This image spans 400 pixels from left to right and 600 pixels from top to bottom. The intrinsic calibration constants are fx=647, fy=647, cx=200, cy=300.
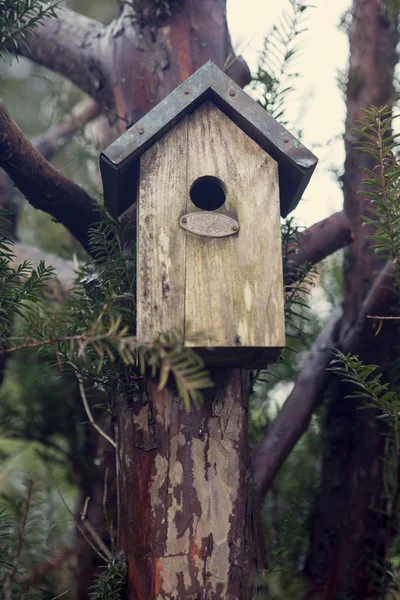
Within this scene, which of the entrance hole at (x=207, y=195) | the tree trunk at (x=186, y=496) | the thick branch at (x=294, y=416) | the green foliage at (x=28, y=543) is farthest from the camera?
the thick branch at (x=294, y=416)

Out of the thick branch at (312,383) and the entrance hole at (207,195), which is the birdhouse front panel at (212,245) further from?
the thick branch at (312,383)

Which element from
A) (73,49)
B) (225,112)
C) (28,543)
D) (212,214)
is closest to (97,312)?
(212,214)

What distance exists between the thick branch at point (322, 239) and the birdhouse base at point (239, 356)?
0.77 m

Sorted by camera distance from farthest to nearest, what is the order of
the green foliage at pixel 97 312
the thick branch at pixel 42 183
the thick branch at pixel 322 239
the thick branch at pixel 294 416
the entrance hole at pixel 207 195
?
1. the thick branch at pixel 322 239
2. the thick branch at pixel 294 416
3. the entrance hole at pixel 207 195
4. the thick branch at pixel 42 183
5. the green foliage at pixel 97 312

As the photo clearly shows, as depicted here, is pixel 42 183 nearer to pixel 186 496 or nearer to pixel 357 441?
pixel 186 496

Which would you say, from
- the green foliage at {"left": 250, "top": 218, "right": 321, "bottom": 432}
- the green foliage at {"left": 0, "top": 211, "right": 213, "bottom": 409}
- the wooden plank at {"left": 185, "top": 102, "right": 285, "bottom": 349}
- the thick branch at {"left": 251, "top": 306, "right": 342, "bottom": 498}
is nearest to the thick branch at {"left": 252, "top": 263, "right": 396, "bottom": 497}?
the thick branch at {"left": 251, "top": 306, "right": 342, "bottom": 498}

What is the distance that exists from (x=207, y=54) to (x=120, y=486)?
182 cm

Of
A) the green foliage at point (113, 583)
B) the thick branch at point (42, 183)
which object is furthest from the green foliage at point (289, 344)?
the green foliage at point (113, 583)

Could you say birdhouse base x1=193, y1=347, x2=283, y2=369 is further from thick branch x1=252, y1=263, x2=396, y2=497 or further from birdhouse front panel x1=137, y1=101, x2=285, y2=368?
thick branch x1=252, y1=263, x2=396, y2=497

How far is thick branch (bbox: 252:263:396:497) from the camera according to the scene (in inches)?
105

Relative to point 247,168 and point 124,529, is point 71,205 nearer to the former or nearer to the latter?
point 247,168

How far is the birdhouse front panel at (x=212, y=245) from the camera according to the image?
179 cm

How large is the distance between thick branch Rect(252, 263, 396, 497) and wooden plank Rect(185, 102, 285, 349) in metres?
0.99

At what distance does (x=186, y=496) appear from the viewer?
1948mm
